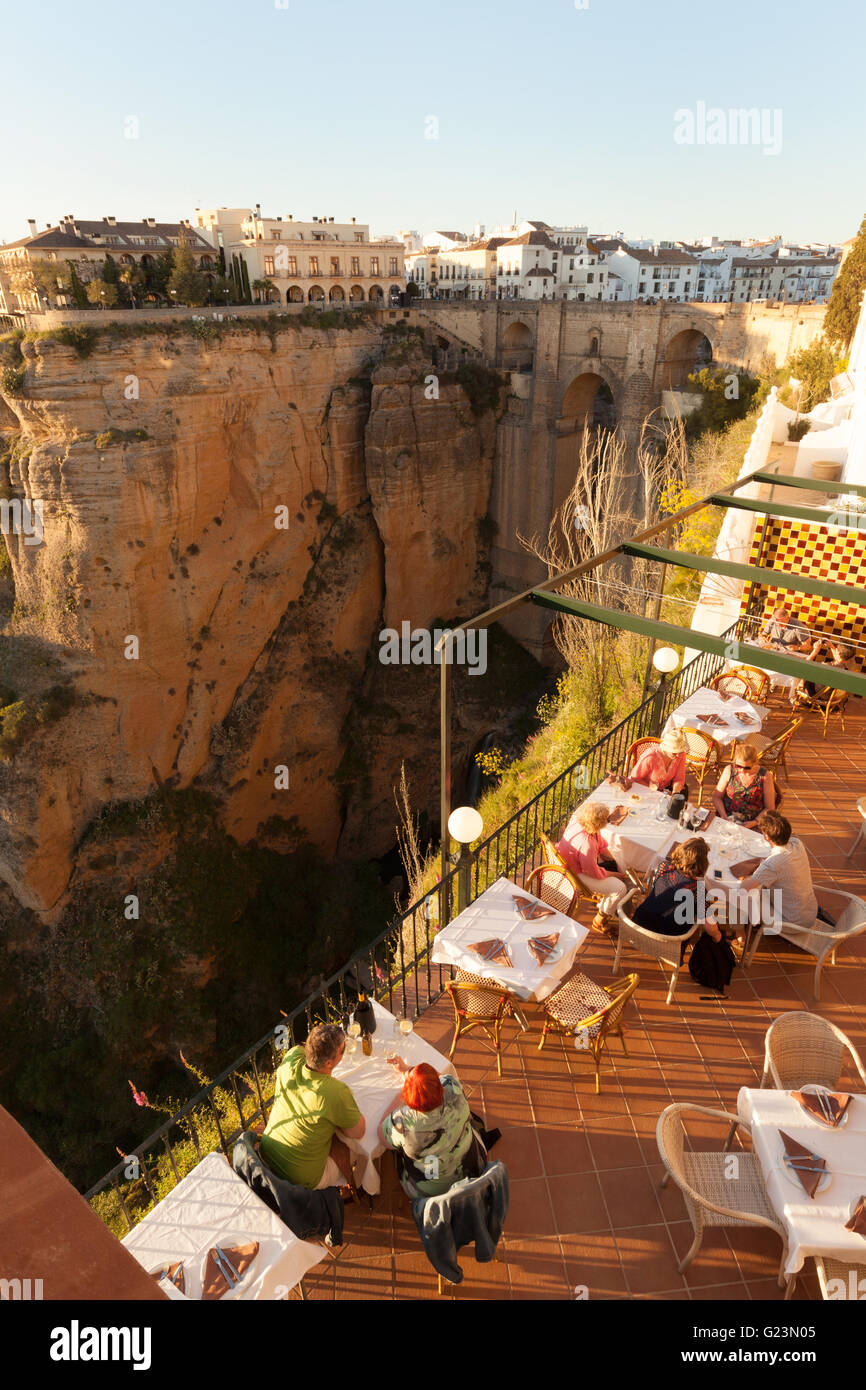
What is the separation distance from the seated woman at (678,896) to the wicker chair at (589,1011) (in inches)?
21.3

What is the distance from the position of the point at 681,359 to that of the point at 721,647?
20391mm

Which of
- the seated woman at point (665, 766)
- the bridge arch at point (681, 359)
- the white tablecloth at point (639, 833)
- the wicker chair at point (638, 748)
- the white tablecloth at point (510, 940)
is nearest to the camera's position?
the white tablecloth at point (510, 940)

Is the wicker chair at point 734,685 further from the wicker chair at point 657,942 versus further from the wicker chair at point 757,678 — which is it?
the wicker chair at point 657,942

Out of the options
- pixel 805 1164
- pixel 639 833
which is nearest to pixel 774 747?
pixel 639 833

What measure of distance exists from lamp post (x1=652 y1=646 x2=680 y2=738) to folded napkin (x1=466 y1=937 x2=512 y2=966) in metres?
3.75

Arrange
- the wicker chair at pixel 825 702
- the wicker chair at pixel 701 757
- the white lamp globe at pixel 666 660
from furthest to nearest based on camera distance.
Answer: the wicker chair at pixel 825 702
the wicker chair at pixel 701 757
the white lamp globe at pixel 666 660

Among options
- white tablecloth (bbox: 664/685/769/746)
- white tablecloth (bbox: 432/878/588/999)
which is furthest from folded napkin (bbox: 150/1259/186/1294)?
white tablecloth (bbox: 664/685/769/746)

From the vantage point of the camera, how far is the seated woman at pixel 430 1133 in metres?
3.60

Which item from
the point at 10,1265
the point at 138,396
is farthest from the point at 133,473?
the point at 10,1265

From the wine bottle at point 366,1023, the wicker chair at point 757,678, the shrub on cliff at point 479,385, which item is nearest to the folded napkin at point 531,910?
the wine bottle at point 366,1023

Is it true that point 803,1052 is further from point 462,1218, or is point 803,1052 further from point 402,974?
point 402,974

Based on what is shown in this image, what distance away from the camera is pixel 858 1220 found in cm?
340

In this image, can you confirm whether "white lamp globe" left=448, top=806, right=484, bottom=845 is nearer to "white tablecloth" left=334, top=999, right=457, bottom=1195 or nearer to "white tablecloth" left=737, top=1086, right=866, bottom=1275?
"white tablecloth" left=334, top=999, right=457, bottom=1195

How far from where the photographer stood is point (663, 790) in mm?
6922
